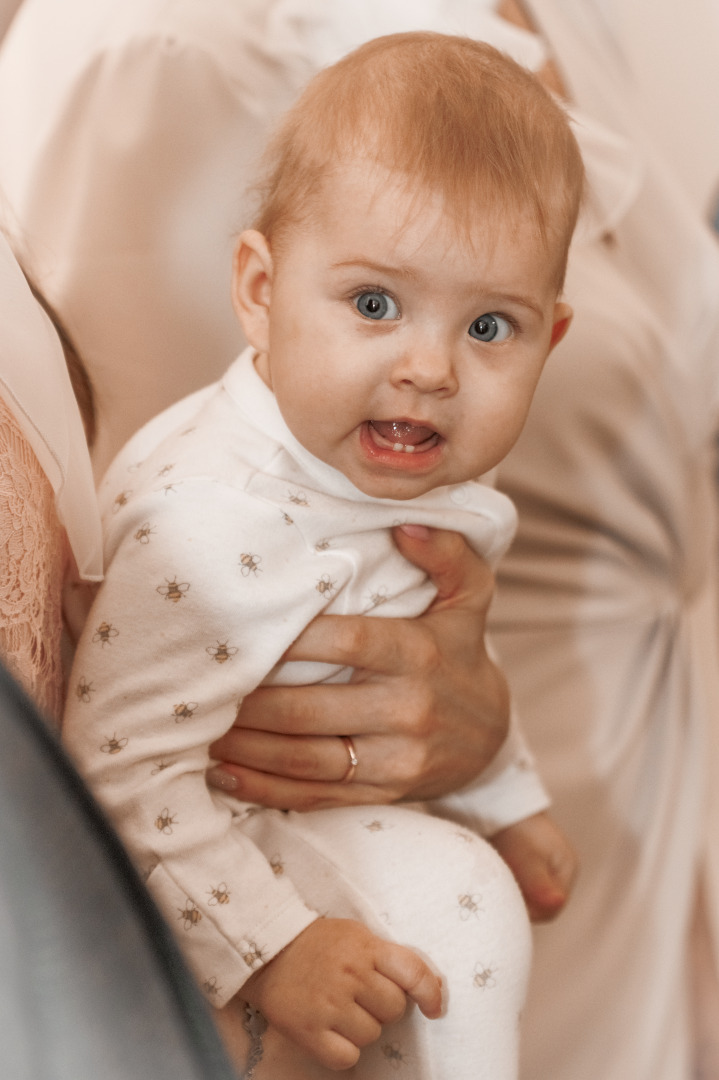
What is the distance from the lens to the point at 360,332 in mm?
585

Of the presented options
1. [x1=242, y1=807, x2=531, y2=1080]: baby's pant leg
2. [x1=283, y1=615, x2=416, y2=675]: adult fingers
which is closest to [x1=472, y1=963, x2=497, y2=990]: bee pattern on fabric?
[x1=242, y1=807, x2=531, y2=1080]: baby's pant leg

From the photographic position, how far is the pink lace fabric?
44cm

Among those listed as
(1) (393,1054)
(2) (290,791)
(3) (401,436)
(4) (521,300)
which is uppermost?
(4) (521,300)

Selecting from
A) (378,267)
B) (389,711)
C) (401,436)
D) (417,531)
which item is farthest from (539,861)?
(378,267)

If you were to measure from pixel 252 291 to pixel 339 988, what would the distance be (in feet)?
1.49

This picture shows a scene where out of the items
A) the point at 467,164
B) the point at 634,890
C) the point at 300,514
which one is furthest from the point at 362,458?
the point at 634,890

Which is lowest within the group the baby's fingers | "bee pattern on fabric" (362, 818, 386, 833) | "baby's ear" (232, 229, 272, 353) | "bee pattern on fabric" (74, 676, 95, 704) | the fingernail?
the baby's fingers

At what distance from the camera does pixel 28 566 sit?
47 cm

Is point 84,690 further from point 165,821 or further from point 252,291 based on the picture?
point 252,291

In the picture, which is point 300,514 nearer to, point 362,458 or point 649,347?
point 362,458

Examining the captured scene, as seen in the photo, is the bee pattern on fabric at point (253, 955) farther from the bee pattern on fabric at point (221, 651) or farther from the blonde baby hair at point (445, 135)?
the blonde baby hair at point (445, 135)

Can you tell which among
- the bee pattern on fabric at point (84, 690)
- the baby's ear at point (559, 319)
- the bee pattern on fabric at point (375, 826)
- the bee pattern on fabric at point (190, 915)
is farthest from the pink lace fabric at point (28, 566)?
the baby's ear at point (559, 319)

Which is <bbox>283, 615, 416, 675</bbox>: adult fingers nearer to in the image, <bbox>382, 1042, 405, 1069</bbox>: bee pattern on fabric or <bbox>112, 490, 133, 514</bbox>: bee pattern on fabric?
<bbox>112, 490, 133, 514</bbox>: bee pattern on fabric

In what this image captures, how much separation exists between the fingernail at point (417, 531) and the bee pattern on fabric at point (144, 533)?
0.62 feet
